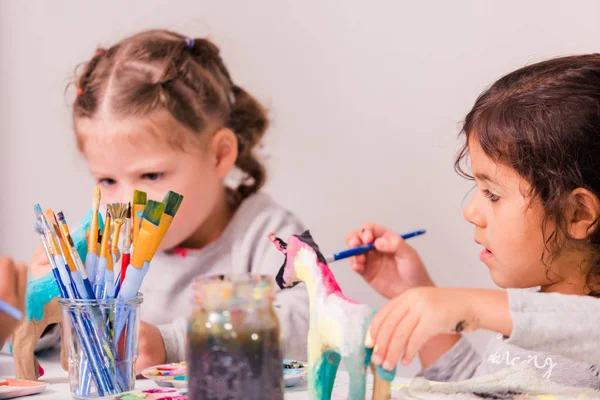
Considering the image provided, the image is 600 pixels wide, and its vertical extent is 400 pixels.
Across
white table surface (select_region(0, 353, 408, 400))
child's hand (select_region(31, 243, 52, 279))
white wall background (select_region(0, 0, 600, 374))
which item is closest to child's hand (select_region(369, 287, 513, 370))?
white table surface (select_region(0, 353, 408, 400))

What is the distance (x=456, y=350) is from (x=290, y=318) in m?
0.25

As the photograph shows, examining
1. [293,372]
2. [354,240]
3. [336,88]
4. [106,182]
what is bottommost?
[293,372]

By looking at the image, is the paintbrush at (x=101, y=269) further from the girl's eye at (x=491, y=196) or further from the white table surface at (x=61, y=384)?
the girl's eye at (x=491, y=196)

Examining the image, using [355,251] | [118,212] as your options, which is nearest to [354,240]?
[355,251]

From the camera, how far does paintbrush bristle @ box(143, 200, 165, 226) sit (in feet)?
1.94

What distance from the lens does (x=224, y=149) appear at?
1202mm

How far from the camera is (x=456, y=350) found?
0.83m

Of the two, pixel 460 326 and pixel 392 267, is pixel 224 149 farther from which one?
pixel 460 326

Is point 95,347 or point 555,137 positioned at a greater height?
point 555,137

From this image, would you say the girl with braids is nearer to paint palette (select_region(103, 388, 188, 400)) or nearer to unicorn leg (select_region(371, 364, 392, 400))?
paint palette (select_region(103, 388, 188, 400))

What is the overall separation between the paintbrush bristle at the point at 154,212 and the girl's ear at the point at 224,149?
1.94 ft

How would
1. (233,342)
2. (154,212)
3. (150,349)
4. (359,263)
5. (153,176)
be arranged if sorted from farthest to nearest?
(153,176) < (359,263) < (150,349) < (154,212) < (233,342)

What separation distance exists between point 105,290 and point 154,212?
0.27 feet

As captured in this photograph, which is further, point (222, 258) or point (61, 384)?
point (222, 258)
